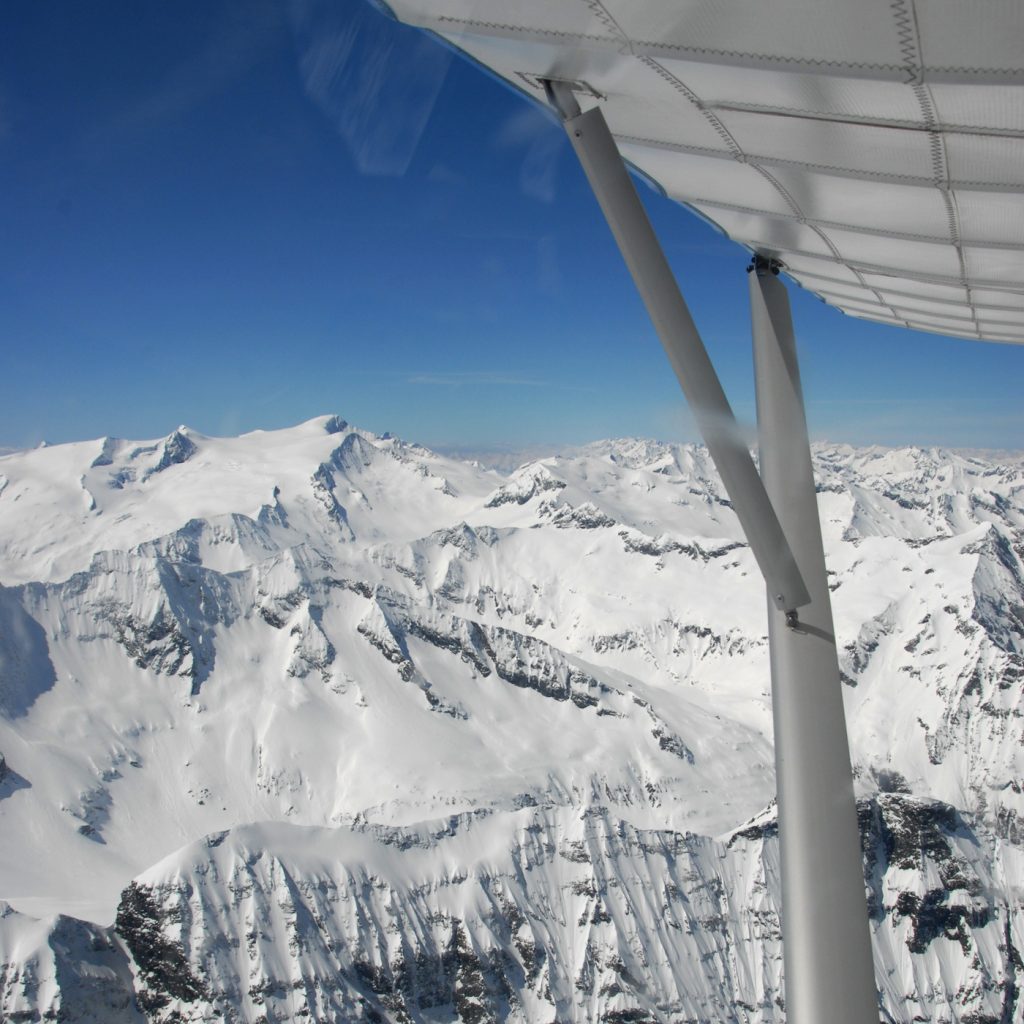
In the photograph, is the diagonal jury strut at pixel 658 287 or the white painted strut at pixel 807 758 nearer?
the diagonal jury strut at pixel 658 287

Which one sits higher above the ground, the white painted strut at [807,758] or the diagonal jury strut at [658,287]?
the diagonal jury strut at [658,287]

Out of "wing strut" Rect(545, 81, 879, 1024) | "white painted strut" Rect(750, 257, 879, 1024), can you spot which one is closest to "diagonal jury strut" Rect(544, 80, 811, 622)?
"wing strut" Rect(545, 81, 879, 1024)

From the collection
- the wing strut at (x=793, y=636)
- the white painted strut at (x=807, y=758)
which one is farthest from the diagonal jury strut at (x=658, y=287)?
the white painted strut at (x=807, y=758)

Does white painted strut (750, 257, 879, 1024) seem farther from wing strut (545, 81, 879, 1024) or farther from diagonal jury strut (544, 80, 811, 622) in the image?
diagonal jury strut (544, 80, 811, 622)

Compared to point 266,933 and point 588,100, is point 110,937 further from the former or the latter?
point 588,100

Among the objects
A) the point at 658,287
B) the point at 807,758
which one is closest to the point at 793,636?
the point at 807,758

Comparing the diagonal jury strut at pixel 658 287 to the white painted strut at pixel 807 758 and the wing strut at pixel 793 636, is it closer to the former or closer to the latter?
the wing strut at pixel 793 636
